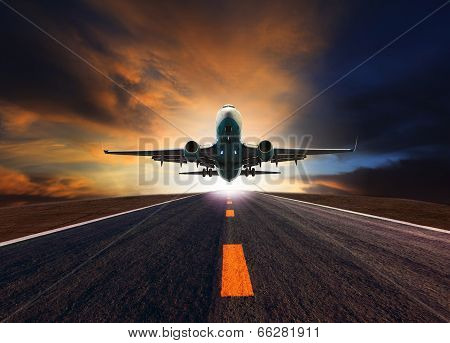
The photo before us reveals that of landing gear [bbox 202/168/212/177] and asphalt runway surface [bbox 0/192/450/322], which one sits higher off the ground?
landing gear [bbox 202/168/212/177]

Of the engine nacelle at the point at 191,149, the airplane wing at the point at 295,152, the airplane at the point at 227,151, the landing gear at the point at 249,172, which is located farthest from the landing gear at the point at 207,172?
the engine nacelle at the point at 191,149

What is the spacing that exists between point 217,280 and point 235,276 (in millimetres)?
255

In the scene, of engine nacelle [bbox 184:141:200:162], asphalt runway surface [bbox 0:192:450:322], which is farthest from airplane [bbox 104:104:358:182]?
asphalt runway surface [bbox 0:192:450:322]

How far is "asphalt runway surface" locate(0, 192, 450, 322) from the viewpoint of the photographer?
2.00m

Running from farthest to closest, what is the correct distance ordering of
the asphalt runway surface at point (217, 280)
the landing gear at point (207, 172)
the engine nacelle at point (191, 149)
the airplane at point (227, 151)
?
1. the landing gear at point (207, 172)
2. the airplane at point (227, 151)
3. the engine nacelle at point (191, 149)
4. the asphalt runway surface at point (217, 280)

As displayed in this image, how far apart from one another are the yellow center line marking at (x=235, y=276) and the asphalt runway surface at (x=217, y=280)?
7cm

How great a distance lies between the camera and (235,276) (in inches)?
110

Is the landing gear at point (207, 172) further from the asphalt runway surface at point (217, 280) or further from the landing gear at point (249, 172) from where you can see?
the asphalt runway surface at point (217, 280)

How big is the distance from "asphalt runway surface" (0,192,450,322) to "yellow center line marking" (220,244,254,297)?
0.07m

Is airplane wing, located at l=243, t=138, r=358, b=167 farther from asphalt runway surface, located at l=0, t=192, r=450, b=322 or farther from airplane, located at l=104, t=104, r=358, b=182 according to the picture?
asphalt runway surface, located at l=0, t=192, r=450, b=322

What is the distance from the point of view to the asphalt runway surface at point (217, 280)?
6.56 feet

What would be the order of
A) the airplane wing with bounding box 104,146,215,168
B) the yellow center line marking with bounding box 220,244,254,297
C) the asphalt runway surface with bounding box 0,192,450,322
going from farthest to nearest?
1. the airplane wing with bounding box 104,146,215,168
2. the yellow center line marking with bounding box 220,244,254,297
3. the asphalt runway surface with bounding box 0,192,450,322

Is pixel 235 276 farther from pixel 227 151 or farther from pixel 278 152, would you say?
pixel 278 152
